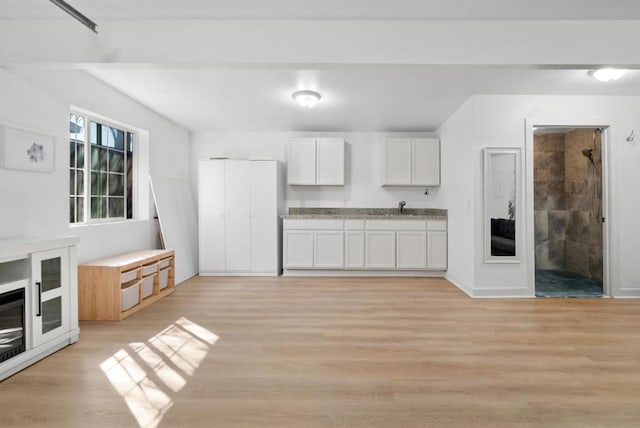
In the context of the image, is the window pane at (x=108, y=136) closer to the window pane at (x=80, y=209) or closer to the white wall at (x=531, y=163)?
the window pane at (x=80, y=209)

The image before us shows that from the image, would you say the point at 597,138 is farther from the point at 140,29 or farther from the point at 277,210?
the point at 140,29

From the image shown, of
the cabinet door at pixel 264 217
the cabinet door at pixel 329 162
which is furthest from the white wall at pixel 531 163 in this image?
the cabinet door at pixel 264 217

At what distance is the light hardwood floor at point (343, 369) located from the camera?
1.83 m

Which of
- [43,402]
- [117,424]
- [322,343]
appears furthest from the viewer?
[322,343]

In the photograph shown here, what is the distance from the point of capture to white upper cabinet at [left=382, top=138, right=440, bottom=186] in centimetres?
562

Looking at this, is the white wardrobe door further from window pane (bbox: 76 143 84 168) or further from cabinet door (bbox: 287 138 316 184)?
window pane (bbox: 76 143 84 168)

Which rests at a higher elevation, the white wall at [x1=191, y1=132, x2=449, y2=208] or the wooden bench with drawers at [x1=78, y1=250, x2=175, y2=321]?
the white wall at [x1=191, y1=132, x2=449, y2=208]

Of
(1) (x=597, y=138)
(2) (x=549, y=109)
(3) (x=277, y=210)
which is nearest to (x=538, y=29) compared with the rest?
(2) (x=549, y=109)

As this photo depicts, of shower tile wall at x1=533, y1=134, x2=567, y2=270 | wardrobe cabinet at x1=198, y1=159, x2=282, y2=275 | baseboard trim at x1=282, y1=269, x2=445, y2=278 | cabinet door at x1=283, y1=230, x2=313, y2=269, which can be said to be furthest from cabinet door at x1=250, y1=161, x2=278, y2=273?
shower tile wall at x1=533, y1=134, x2=567, y2=270

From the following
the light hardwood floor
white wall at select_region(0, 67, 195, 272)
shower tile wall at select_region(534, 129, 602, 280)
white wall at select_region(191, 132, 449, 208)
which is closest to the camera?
the light hardwood floor

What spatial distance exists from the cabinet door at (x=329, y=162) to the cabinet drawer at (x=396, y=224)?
892 millimetres

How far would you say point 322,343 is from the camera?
9.12 ft

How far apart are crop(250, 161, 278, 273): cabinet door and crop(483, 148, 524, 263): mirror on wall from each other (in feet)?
10.1

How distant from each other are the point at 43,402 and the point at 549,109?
559 centimetres
